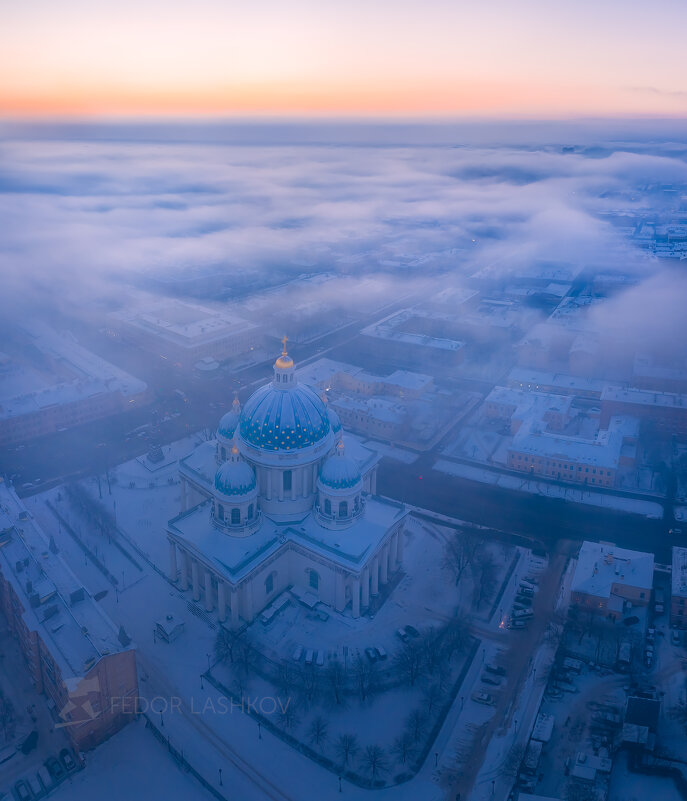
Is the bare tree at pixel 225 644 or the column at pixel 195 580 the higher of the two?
the column at pixel 195 580

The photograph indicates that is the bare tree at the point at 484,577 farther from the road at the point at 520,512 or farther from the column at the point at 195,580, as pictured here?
the column at the point at 195,580

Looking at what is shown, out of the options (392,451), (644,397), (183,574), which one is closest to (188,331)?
(392,451)

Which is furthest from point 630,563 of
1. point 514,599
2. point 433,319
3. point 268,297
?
point 268,297

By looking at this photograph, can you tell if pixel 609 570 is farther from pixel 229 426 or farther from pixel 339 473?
pixel 229 426

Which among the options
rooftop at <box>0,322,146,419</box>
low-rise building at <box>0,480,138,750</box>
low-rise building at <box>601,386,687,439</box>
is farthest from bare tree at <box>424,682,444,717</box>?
rooftop at <box>0,322,146,419</box>

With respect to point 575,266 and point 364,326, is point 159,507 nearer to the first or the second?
point 364,326

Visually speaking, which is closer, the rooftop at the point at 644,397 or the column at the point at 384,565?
the column at the point at 384,565

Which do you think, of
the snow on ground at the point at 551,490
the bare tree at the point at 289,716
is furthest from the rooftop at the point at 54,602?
the snow on ground at the point at 551,490
